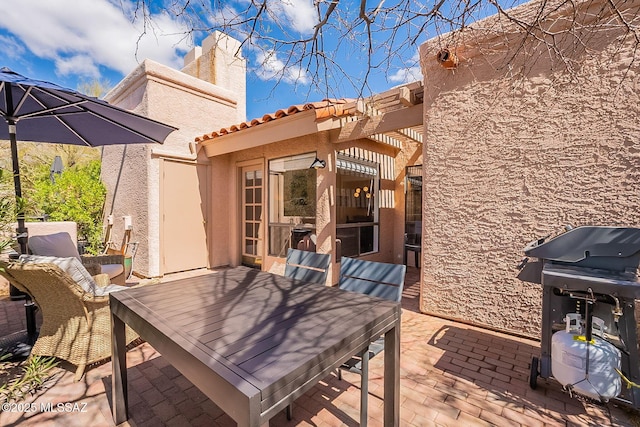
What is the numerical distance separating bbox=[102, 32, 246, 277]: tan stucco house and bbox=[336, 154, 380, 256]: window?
11.3 feet

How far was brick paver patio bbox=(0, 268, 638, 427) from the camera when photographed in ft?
7.71

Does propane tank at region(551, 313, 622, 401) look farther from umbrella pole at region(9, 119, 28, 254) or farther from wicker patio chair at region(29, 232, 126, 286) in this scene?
wicker patio chair at region(29, 232, 126, 286)

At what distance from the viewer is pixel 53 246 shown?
177 inches

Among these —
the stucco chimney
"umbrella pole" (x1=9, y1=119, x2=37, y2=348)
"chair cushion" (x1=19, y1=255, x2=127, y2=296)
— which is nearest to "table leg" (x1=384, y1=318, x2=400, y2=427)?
"chair cushion" (x1=19, y1=255, x2=127, y2=296)

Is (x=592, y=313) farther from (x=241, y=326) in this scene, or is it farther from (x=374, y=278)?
(x=241, y=326)

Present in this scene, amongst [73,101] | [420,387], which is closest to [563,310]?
[420,387]

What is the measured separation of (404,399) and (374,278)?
3.58 ft

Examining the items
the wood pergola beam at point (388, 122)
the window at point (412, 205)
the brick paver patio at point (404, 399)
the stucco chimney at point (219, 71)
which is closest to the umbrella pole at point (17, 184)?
the brick paver patio at point (404, 399)

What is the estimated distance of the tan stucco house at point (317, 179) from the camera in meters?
5.17

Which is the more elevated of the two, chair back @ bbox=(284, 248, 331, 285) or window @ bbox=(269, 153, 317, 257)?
window @ bbox=(269, 153, 317, 257)

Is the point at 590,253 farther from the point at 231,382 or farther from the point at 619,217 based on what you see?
the point at 231,382

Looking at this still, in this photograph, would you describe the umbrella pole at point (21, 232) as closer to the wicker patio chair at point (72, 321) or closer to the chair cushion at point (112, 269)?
the wicker patio chair at point (72, 321)

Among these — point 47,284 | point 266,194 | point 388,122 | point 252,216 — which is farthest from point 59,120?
point 388,122

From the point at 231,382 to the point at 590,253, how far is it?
310 cm
